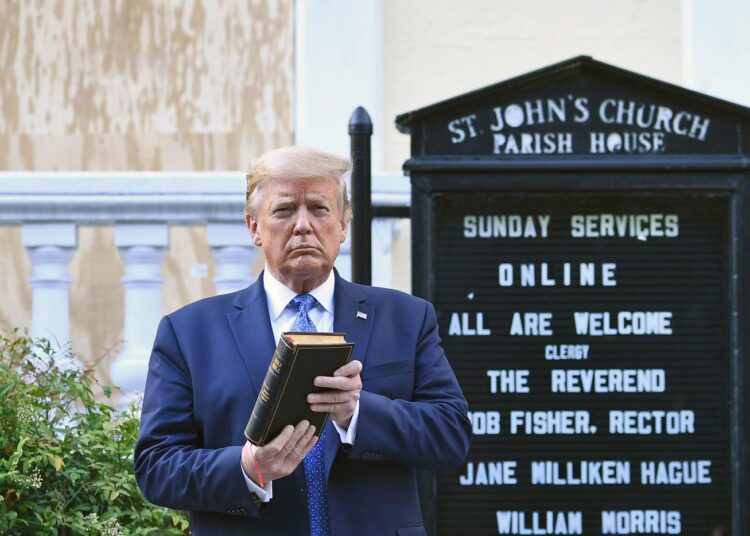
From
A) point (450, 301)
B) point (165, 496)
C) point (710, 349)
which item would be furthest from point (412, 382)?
point (710, 349)

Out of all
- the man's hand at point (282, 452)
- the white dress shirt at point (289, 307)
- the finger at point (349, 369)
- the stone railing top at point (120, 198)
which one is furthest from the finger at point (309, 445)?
the stone railing top at point (120, 198)

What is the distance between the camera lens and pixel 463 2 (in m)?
5.16

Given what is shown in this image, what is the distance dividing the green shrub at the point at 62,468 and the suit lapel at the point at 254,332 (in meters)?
0.91

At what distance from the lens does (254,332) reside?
7.68 ft

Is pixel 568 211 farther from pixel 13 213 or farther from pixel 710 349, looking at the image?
pixel 13 213

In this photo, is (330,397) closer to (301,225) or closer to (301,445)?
(301,445)

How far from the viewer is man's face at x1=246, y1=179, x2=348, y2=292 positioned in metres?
2.30

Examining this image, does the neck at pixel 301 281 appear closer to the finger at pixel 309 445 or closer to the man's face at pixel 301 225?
the man's face at pixel 301 225

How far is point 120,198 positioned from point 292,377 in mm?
2009

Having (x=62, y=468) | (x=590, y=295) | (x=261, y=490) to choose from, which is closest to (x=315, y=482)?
(x=261, y=490)

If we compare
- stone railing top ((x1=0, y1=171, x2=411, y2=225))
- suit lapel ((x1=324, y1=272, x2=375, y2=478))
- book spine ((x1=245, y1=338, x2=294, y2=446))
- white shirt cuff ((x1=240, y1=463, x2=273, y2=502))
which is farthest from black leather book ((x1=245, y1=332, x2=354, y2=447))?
stone railing top ((x1=0, y1=171, x2=411, y2=225))

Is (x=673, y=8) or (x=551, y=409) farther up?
(x=673, y=8)

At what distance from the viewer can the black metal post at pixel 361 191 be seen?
3400 millimetres

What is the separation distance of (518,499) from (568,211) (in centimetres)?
72
